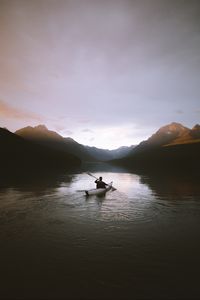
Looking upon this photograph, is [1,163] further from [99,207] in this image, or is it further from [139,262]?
[139,262]

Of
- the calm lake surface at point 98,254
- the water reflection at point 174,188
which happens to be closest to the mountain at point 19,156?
the water reflection at point 174,188

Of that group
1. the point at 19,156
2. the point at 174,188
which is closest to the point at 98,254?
the point at 174,188

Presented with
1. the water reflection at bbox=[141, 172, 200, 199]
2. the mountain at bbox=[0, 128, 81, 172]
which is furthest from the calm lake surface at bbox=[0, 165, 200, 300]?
the mountain at bbox=[0, 128, 81, 172]

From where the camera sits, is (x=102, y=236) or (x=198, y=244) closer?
A: (x=198, y=244)

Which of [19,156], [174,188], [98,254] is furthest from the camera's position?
[19,156]

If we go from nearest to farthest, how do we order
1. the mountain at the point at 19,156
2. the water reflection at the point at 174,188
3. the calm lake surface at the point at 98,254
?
the calm lake surface at the point at 98,254, the water reflection at the point at 174,188, the mountain at the point at 19,156

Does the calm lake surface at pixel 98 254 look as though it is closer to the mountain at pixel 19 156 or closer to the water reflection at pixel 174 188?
the water reflection at pixel 174 188

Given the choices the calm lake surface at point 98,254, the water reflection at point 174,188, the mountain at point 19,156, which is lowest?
the calm lake surface at point 98,254

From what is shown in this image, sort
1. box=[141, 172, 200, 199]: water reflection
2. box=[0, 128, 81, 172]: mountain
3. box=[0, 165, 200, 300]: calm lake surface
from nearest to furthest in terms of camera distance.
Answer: box=[0, 165, 200, 300]: calm lake surface, box=[141, 172, 200, 199]: water reflection, box=[0, 128, 81, 172]: mountain

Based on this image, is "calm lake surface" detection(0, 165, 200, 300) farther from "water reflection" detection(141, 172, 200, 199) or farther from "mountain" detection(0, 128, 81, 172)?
"mountain" detection(0, 128, 81, 172)

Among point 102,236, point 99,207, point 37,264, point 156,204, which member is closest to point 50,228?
point 102,236

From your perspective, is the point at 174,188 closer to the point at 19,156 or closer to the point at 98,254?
the point at 98,254

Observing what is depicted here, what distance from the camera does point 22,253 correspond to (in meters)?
13.6

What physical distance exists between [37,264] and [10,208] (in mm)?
15271
